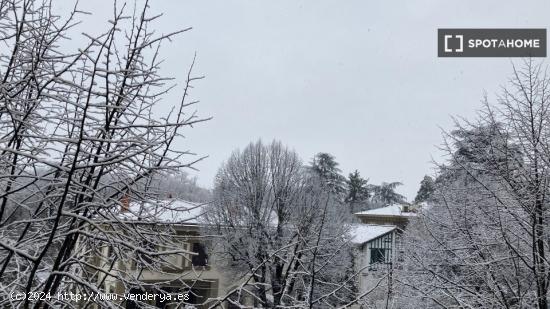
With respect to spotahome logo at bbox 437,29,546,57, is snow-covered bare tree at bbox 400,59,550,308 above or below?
below

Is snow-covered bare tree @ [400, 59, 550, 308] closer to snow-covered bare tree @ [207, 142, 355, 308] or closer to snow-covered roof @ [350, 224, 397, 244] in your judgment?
snow-covered bare tree @ [207, 142, 355, 308]

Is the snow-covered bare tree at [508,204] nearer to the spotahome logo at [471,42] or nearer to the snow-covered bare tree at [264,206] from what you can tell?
the spotahome logo at [471,42]

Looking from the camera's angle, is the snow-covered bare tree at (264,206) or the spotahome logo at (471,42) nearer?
the spotahome logo at (471,42)

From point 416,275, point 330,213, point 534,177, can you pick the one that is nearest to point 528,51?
point 534,177

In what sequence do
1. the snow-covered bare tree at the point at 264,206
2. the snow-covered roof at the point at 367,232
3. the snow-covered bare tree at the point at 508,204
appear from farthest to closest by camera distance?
the snow-covered roof at the point at 367,232, the snow-covered bare tree at the point at 264,206, the snow-covered bare tree at the point at 508,204

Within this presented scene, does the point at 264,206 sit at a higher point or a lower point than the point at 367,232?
higher

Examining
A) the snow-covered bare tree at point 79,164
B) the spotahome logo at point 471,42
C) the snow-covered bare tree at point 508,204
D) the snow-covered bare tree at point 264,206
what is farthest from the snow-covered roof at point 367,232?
the snow-covered bare tree at point 79,164

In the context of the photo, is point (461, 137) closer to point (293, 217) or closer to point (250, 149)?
point (293, 217)

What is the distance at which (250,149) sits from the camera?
77.9 ft

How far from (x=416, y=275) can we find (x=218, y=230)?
456 inches

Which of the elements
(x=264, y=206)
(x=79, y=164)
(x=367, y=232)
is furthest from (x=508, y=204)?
(x=367, y=232)

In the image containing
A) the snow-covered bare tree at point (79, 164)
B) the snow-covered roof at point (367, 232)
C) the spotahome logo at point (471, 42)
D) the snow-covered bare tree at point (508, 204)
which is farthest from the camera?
the snow-covered roof at point (367, 232)

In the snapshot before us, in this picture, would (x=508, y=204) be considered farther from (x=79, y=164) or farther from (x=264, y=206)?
(x=264, y=206)

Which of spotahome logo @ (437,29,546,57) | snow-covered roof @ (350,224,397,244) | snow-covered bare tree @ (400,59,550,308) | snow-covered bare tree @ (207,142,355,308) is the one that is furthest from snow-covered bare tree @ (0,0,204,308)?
snow-covered roof @ (350,224,397,244)
